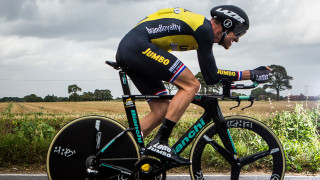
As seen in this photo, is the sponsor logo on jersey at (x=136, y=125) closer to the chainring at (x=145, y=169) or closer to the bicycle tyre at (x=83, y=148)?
the bicycle tyre at (x=83, y=148)

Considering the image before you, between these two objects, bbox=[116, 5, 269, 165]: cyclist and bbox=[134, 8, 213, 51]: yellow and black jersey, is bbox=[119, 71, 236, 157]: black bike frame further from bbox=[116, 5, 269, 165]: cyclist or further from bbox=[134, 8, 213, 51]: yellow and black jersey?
bbox=[134, 8, 213, 51]: yellow and black jersey

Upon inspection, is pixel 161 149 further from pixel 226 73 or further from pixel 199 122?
pixel 226 73

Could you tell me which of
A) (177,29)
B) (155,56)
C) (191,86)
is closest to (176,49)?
(177,29)

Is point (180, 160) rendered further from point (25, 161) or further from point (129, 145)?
point (25, 161)

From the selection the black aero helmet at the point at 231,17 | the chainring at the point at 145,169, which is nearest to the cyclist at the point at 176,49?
the black aero helmet at the point at 231,17

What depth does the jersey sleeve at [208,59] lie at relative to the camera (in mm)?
3293

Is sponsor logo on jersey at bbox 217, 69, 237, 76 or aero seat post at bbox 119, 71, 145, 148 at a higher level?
sponsor logo on jersey at bbox 217, 69, 237, 76

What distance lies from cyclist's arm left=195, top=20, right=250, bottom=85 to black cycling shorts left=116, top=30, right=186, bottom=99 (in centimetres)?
24

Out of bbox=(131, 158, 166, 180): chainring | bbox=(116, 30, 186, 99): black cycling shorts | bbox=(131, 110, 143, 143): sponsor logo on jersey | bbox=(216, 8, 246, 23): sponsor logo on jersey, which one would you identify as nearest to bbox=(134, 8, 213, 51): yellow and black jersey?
bbox=(116, 30, 186, 99): black cycling shorts

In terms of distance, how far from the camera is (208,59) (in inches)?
131

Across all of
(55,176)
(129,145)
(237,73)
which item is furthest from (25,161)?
(237,73)

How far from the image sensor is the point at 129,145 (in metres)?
3.46

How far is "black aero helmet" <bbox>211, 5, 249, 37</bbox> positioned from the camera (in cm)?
347

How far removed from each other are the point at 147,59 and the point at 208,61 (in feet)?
2.05
